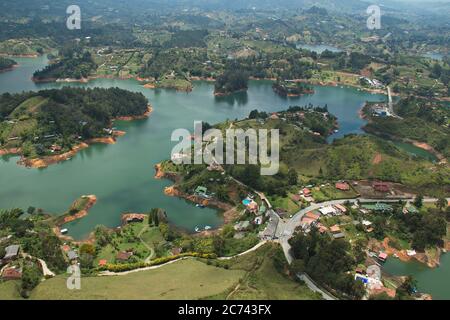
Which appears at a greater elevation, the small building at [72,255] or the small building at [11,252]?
the small building at [11,252]

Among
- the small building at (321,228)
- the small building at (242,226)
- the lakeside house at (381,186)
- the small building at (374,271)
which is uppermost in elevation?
the lakeside house at (381,186)

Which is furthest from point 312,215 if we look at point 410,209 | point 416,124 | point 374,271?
point 416,124

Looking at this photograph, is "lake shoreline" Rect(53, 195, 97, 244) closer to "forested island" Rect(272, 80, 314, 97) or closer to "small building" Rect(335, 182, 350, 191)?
"small building" Rect(335, 182, 350, 191)

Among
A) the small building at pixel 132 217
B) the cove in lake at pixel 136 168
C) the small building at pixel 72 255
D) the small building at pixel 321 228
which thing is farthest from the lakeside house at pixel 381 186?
the small building at pixel 72 255

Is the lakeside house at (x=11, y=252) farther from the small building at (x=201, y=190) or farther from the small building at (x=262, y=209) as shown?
the small building at (x=262, y=209)

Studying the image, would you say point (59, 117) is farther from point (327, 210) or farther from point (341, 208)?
point (341, 208)

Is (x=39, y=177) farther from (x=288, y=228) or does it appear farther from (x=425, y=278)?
(x=425, y=278)
